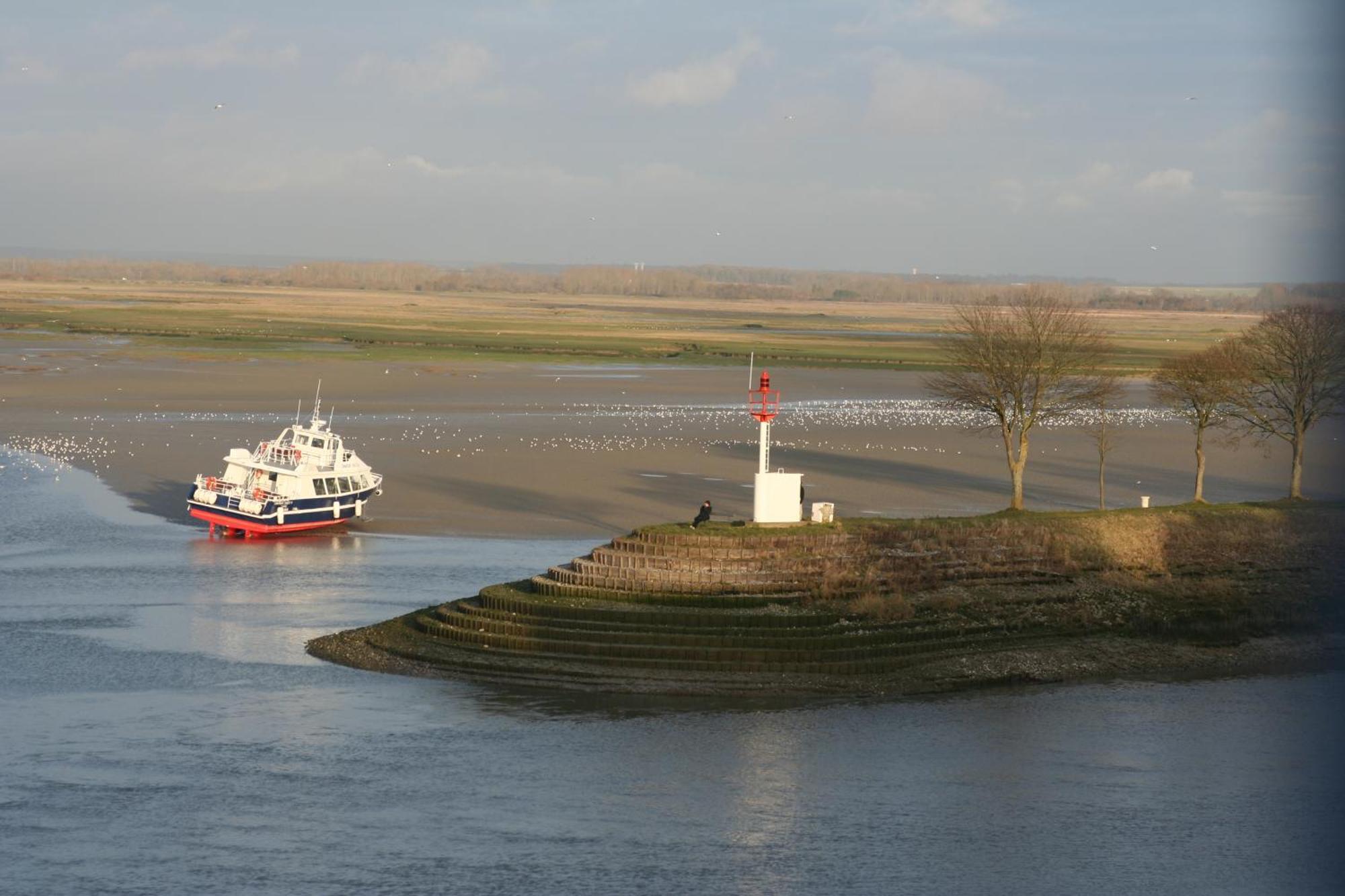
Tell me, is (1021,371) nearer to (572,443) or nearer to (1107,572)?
(1107,572)

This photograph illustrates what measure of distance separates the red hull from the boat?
2cm

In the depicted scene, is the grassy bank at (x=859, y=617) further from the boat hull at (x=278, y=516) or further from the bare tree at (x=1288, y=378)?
the boat hull at (x=278, y=516)

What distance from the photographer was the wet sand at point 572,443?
51.5m

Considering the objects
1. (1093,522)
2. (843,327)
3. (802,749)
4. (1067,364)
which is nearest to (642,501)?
(1067,364)

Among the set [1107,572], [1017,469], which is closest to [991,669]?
[1107,572]

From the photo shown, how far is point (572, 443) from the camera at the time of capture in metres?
66.1

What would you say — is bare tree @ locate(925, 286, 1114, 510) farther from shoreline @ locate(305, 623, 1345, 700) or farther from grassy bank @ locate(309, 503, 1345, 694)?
shoreline @ locate(305, 623, 1345, 700)

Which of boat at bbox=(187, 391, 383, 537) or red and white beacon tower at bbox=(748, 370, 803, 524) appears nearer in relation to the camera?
red and white beacon tower at bbox=(748, 370, 803, 524)

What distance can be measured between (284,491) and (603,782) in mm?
24364

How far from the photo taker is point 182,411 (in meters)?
76.4

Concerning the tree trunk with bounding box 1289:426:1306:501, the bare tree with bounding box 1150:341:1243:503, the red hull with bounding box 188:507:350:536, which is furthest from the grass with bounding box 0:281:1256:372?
the red hull with bounding box 188:507:350:536

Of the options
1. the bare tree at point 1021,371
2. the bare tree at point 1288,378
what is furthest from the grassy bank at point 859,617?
the bare tree at point 1021,371

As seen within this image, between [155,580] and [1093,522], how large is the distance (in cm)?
2157

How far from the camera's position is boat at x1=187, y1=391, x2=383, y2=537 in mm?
46531
